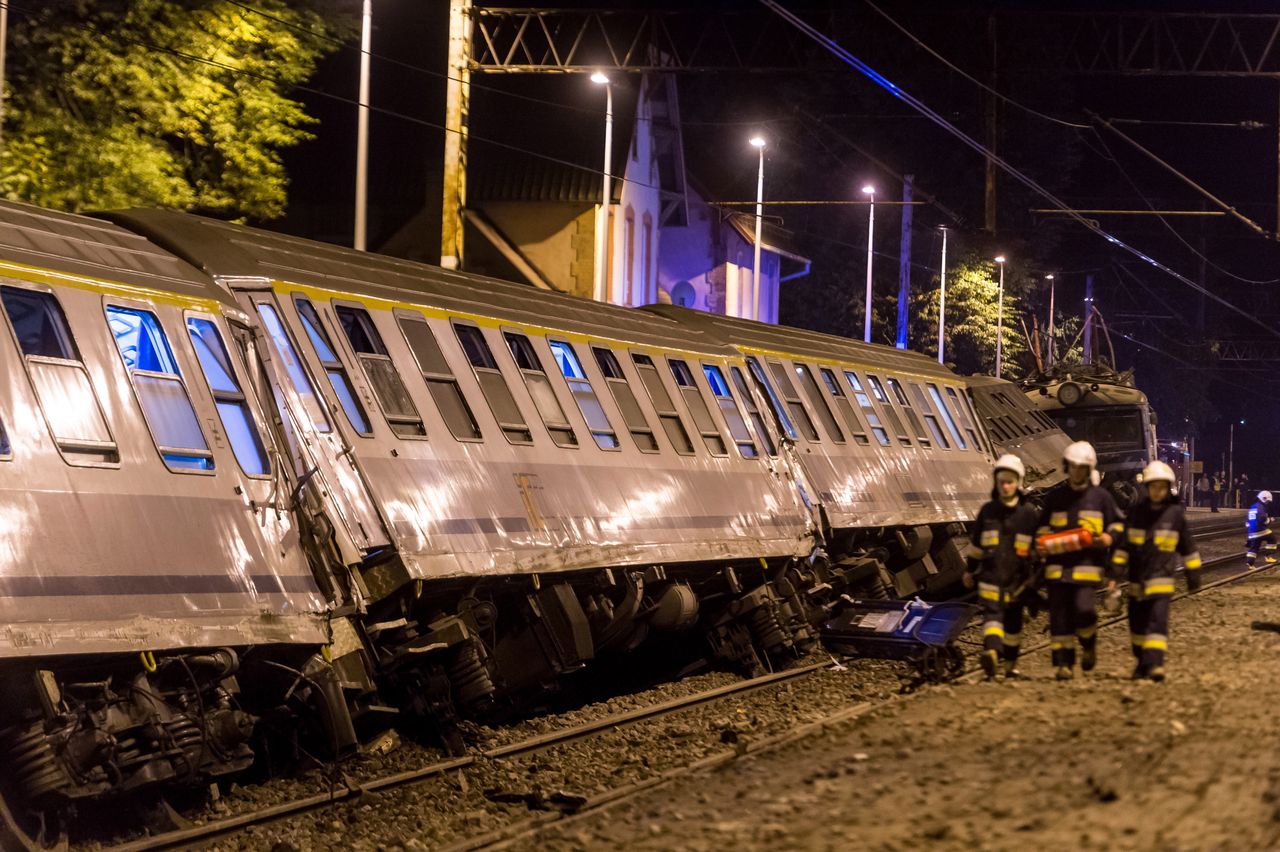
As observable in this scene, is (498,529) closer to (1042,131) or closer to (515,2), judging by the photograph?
(515,2)

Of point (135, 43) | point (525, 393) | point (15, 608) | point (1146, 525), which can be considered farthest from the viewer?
point (135, 43)

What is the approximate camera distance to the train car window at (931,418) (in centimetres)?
2570

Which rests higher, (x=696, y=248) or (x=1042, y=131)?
(x=1042, y=131)

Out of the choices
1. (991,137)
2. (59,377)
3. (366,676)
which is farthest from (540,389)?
(991,137)

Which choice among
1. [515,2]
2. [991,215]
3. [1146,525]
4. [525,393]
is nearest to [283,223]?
[515,2]

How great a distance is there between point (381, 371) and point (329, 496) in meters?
1.60

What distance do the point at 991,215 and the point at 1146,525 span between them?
15.8 m

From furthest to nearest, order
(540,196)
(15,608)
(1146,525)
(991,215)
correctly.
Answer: (540,196) → (991,215) → (1146,525) → (15,608)

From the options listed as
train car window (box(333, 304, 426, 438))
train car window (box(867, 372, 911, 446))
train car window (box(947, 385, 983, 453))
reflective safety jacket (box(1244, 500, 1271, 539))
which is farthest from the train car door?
reflective safety jacket (box(1244, 500, 1271, 539))

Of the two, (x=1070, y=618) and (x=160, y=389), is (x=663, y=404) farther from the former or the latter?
(x=160, y=389)

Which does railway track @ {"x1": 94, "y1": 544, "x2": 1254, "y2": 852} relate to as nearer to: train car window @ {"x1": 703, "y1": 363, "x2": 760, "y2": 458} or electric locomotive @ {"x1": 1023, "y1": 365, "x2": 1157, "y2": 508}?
train car window @ {"x1": 703, "y1": 363, "x2": 760, "y2": 458}

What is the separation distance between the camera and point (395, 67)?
149 feet

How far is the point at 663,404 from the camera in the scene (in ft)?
57.6

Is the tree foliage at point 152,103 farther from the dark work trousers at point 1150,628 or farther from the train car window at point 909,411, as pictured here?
the dark work trousers at point 1150,628
